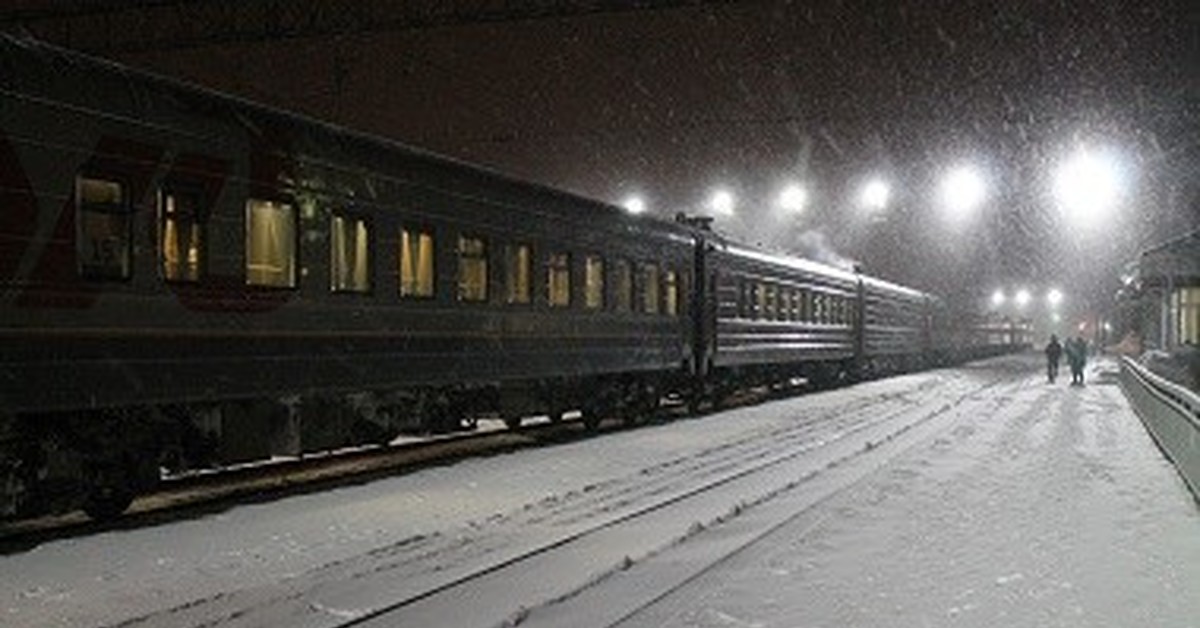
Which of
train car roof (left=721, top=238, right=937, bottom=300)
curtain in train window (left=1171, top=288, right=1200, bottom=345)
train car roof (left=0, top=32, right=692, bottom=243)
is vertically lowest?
curtain in train window (left=1171, top=288, right=1200, bottom=345)

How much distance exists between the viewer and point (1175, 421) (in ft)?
50.8

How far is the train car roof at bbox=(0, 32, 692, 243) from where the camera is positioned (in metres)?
9.91

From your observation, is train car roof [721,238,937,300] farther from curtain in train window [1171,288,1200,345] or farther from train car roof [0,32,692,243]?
train car roof [0,32,692,243]

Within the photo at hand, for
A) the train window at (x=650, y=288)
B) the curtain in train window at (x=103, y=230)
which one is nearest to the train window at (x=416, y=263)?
the curtain in train window at (x=103, y=230)

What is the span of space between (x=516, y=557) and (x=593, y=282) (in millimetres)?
10711

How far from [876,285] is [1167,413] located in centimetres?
2559

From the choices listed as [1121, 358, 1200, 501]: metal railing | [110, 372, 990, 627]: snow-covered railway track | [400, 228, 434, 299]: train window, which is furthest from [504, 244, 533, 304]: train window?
[1121, 358, 1200, 501]: metal railing

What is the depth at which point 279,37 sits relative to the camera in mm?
26609

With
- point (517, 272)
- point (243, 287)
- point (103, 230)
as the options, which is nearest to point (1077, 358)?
point (517, 272)

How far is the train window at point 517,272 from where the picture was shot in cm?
1716

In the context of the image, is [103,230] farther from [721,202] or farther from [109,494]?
[721,202]

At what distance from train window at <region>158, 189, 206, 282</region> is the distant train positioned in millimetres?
18

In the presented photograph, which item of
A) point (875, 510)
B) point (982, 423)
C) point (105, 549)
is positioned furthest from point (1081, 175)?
point (105, 549)

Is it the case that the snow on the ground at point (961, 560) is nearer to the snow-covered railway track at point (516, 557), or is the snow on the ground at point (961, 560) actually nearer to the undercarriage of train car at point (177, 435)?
the snow-covered railway track at point (516, 557)
